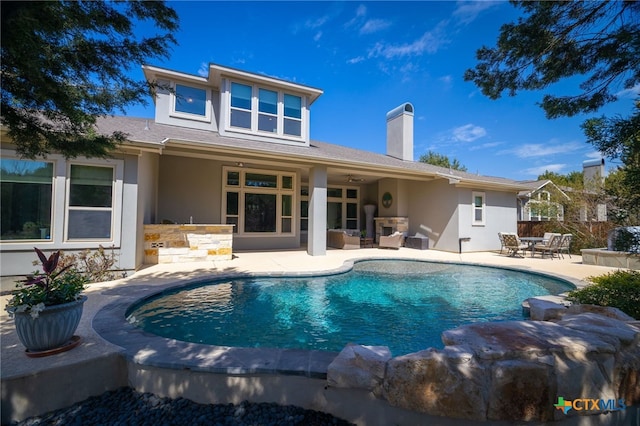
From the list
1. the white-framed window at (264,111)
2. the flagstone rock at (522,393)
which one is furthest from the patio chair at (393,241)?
the flagstone rock at (522,393)

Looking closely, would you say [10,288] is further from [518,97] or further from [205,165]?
[518,97]

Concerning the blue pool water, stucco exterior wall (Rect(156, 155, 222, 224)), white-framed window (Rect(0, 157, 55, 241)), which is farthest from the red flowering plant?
stucco exterior wall (Rect(156, 155, 222, 224))

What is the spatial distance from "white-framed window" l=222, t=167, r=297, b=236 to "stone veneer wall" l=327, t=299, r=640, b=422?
9.18 meters

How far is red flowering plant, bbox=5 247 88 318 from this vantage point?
2479 millimetres

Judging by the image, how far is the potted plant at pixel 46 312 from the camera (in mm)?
2496

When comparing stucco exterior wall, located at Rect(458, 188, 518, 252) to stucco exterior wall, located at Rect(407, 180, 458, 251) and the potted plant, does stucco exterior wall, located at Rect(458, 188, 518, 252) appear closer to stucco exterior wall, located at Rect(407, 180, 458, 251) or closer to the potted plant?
stucco exterior wall, located at Rect(407, 180, 458, 251)

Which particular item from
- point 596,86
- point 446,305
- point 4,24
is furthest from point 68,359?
point 596,86

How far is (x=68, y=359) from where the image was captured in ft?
8.08

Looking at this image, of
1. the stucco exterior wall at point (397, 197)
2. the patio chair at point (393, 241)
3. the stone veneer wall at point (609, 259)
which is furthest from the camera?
the stucco exterior wall at point (397, 197)

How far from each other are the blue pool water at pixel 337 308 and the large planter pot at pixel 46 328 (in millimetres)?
1174

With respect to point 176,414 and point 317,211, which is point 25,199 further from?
point 317,211

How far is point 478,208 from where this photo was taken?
12406 mm

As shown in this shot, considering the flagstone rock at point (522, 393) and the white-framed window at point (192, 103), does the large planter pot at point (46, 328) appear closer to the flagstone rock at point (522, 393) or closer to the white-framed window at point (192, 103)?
the flagstone rock at point (522, 393)

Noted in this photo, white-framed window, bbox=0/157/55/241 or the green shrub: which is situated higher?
white-framed window, bbox=0/157/55/241
